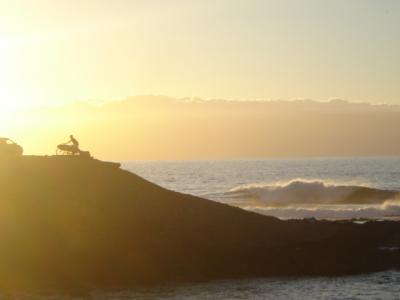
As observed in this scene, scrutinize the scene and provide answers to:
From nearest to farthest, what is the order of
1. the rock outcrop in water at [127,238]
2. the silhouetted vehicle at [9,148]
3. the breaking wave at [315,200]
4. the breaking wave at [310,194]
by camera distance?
the rock outcrop in water at [127,238] → the silhouetted vehicle at [9,148] → the breaking wave at [315,200] → the breaking wave at [310,194]

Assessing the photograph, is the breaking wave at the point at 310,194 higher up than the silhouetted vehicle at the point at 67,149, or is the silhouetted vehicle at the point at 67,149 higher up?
the silhouetted vehicle at the point at 67,149

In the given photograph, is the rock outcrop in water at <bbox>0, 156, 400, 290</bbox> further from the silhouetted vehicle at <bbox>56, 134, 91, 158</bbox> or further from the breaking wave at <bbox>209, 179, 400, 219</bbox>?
the breaking wave at <bbox>209, 179, 400, 219</bbox>

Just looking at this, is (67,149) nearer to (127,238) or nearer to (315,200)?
(127,238)

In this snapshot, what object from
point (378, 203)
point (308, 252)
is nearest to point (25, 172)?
point (308, 252)

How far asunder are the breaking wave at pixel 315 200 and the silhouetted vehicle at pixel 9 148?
38157mm

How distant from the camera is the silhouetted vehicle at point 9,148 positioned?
38.4 m

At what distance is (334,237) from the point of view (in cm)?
4050

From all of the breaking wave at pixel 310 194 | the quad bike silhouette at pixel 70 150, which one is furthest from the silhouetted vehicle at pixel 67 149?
the breaking wave at pixel 310 194

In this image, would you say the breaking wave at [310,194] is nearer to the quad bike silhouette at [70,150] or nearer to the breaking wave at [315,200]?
the breaking wave at [315,200]

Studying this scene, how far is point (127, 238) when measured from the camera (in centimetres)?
3491

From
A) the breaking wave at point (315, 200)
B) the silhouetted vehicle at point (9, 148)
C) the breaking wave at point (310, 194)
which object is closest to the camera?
the silhouetted vehicle at point (9, 148)

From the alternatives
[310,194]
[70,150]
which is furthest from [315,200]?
[70,150]

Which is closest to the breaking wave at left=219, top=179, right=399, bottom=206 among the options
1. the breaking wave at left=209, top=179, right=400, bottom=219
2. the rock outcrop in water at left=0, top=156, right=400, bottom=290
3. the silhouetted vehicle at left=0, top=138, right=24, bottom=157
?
the breaking wave at left=209, top=179, right=400, bottom=219

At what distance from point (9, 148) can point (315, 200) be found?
62044 mm
